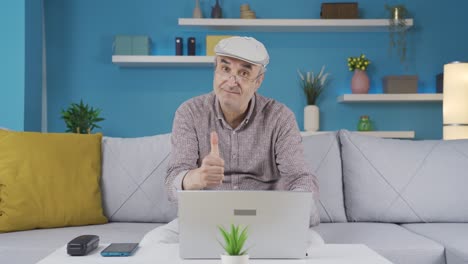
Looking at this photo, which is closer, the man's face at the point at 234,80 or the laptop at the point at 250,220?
the laptop at the point at 250,220

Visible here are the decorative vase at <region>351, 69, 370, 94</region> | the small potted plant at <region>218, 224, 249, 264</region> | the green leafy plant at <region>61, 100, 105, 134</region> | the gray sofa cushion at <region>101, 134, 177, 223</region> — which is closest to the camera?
the small potted plant at <region>218, 224, 249, 264</region>

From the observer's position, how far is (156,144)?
2.58m

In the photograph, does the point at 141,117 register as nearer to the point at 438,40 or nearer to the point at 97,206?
the point at 97,206

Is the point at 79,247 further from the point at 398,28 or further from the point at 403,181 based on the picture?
the point at 398,28

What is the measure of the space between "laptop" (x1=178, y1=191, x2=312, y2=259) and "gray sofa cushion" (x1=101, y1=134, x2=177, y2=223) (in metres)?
1.25

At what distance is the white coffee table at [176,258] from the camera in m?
1.23

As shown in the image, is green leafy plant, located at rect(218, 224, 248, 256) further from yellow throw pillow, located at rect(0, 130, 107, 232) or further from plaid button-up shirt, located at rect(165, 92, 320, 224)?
yellow throw pillow, located at rect(0, 130, 107, 232)

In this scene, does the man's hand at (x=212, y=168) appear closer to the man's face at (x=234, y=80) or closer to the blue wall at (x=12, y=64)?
the man's face at (x=234, y=80)

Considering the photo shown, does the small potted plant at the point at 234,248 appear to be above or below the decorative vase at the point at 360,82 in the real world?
below

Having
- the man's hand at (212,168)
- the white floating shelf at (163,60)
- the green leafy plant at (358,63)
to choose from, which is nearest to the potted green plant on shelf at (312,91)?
the green leafy plant at (358,63)

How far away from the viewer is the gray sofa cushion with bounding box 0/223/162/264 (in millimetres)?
1953

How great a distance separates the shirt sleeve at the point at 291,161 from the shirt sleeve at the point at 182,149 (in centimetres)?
31

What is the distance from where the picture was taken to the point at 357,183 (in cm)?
256

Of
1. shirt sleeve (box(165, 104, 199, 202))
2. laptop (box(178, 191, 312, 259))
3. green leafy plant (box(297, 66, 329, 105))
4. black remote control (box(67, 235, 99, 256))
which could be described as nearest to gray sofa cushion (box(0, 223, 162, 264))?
shirt sleeve (box(165, 104, 199, 202))
